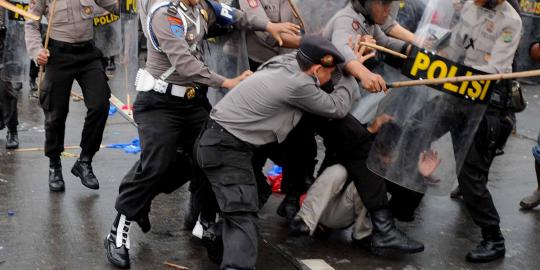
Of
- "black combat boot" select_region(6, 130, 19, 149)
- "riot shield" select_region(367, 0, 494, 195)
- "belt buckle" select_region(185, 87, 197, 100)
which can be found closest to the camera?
"riot shield" select_region(367, 0, 494, 195)

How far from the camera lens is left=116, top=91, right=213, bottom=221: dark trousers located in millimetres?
5027

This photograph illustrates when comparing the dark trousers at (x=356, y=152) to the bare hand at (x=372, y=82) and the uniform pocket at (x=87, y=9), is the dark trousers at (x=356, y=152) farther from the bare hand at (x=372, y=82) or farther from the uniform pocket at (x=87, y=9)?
the uniform pocket at (x=87, y=9)

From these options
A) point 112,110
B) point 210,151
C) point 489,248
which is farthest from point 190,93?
point 112,110

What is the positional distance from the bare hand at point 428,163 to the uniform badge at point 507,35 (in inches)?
30.9

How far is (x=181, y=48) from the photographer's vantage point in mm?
4938

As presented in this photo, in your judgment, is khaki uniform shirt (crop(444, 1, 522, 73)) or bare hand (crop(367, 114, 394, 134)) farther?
bare hand (crop(367, 114, 394, 134))

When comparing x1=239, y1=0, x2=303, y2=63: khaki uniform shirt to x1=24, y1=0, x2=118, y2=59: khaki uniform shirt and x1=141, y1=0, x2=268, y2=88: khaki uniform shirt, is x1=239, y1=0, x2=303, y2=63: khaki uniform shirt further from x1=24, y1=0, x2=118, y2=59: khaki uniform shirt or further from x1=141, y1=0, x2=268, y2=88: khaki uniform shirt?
x1=24, y1=0, x2=118, y2=59: khaki uniform shirt

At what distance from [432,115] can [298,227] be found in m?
1.14

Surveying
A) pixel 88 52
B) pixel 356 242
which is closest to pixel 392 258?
pixel 356 242

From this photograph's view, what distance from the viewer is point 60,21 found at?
6395 millimetres

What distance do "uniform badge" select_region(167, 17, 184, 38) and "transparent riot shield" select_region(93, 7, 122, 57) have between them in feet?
5.86

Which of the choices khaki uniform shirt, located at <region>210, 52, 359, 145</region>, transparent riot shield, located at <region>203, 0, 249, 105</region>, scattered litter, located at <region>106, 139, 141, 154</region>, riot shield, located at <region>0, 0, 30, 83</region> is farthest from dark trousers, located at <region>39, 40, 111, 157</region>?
khaki uniform shirt, located at <region>210, 52, 359, 145</region>

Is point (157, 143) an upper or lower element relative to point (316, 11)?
lower

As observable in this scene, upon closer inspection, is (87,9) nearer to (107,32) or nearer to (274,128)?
(107,32)
